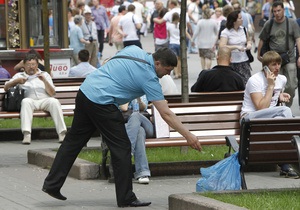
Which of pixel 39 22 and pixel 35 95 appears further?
pixel 39 22

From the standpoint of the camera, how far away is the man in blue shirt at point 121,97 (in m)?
8.90

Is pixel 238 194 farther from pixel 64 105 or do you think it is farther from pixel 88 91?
pixel 64 105

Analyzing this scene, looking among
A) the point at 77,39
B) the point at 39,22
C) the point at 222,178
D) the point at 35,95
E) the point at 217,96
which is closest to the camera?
the point at 222,178

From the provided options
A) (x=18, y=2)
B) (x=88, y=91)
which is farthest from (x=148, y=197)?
(x=18, y=2)

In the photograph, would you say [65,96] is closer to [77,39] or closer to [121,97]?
[121,97]

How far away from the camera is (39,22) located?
67.9 ft

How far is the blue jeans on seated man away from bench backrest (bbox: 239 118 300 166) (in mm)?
1396

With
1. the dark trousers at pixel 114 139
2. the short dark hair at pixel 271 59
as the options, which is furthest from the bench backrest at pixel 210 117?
the dark trousers at pixel 114 139

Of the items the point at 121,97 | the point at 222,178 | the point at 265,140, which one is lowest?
the point at 222,178

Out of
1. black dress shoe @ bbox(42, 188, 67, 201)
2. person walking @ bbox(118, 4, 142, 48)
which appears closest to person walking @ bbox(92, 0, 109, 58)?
person walking @ bbox(118, 4, 142, 48)

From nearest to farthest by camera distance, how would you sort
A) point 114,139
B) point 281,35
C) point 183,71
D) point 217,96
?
point 114,139, point 183,71, point 217,96, point 281,35

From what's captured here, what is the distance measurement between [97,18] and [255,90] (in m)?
20.8

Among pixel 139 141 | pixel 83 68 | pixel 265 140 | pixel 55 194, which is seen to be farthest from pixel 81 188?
pixel 83 68

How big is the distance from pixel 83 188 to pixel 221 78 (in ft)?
11.8
